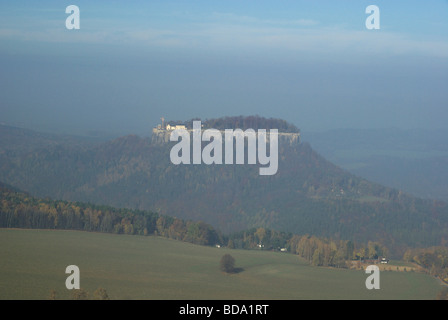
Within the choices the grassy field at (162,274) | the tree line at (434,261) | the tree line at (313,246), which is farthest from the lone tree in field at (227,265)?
the tree line at (434,261)

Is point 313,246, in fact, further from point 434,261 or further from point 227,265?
point 227,265

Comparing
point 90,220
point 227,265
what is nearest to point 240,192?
point 90,220

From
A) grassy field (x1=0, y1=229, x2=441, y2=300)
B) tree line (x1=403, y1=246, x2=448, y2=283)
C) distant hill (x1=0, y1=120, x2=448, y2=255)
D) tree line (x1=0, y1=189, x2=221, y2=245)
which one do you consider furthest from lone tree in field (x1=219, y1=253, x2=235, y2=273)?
distant hill (x1=0, y1=120, x2=448, y2=255)

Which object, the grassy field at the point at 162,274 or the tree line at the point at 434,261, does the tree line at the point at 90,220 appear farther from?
the tree line at the point at 434,261

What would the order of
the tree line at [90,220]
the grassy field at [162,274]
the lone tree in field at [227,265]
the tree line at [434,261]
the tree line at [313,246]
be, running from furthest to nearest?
the tree line at [90,220], the tree line at [313,246], the tree line at [434,261], the lone tree in field at [227,265], the grassy field at [162,274]

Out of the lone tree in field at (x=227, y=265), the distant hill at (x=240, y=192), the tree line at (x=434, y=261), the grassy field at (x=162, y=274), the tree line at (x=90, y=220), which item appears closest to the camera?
the grassy field at (x=162, y=274)

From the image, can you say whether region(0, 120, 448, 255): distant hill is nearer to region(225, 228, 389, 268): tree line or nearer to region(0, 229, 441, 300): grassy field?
region(225, 228, 389, 268): tree line
